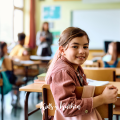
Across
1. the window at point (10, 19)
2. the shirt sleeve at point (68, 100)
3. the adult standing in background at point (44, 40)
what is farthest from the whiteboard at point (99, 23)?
the shirt sleeve at point (68, 100)

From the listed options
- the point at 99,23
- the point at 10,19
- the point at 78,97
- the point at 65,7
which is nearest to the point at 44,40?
the point at 10,19

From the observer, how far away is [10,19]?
656 centimetres

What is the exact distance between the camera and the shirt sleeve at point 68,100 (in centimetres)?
96

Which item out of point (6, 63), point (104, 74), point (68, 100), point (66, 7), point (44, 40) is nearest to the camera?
point (68, 100)

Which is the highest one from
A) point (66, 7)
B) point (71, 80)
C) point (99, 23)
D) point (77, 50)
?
point (66, 7)

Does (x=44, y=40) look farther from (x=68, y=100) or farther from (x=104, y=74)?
(x=68, y=100)

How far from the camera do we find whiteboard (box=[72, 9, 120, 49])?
23.3ft

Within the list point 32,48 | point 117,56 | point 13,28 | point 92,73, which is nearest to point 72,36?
point 92,73

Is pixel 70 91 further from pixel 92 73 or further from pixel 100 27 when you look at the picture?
pixel 100 27

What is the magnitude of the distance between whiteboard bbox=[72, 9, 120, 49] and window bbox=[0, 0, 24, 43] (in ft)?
6.61

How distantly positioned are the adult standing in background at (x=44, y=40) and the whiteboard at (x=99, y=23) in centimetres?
162

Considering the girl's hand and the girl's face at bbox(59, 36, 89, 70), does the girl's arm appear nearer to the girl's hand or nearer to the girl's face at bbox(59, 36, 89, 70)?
the girl's hand

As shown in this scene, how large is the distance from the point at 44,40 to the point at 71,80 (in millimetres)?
5126

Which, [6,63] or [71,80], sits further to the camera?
[6,63]
